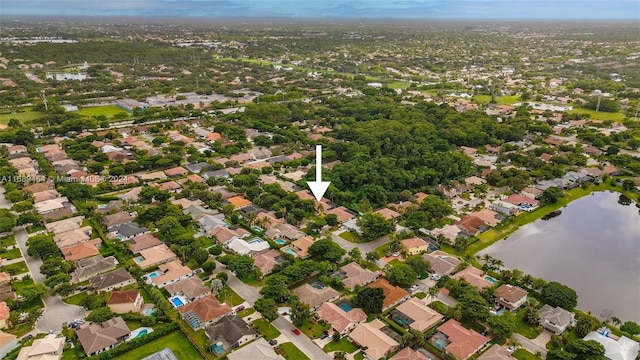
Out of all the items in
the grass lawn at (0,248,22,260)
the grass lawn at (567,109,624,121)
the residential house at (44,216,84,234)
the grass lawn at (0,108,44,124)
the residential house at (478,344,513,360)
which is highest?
the grass lawn at (567,109,624,121)

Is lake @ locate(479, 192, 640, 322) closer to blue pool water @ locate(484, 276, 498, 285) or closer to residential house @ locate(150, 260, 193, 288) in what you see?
blue pool water @ locate(484, 276, 498, 285)

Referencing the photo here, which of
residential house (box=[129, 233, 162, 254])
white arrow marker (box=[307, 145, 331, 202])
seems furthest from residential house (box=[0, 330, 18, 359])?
white arrow marker (box=[307, 145, 331, 202])

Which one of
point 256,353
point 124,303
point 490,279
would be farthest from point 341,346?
point 124,303

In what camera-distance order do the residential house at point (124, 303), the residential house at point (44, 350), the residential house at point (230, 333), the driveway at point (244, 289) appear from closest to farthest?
the residential house at point (44, 350) < the residential house at point (230, 333) < the residential house at point (124, 303) < the driveway at point (244, 289)

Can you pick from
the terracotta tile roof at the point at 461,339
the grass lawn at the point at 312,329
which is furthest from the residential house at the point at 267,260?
the terracotta tile roof at the point at 461,339

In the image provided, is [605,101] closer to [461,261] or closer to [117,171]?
[461,261]

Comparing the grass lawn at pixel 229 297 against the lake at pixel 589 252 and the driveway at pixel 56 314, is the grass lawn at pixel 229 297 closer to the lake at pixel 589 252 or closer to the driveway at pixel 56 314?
the driveway at pixel 56 314

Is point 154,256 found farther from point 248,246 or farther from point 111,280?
point 248,246
